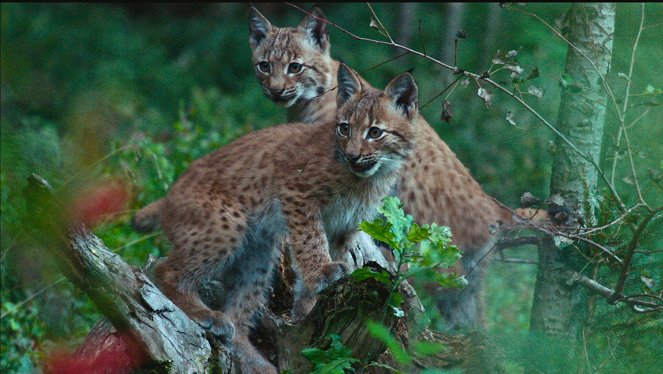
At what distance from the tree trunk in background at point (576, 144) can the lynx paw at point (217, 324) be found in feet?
5.11

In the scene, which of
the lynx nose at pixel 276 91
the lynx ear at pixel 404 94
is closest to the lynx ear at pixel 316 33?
the lynx nose at pixel 276 91

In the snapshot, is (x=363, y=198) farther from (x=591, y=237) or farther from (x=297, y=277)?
(x=591, y=237)

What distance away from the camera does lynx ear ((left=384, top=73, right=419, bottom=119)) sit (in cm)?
478

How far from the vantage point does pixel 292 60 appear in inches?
253

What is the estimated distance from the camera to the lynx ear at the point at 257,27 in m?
6.69

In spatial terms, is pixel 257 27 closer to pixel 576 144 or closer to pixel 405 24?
pixel 576 144

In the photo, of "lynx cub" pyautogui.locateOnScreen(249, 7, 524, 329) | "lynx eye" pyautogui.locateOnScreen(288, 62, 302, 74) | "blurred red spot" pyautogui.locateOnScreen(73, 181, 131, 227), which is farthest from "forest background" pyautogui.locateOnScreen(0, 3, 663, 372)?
"lynx eye" pyautogui.locateOnScreen(288, 62, 302, 74)

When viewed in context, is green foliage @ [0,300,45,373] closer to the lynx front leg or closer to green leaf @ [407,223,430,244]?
the lynx front leg

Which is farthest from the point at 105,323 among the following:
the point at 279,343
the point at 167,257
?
the point at 279,343

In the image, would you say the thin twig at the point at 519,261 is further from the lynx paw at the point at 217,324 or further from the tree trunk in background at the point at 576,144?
the lynx paw at the point at 217,324

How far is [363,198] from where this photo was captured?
4.83 metres

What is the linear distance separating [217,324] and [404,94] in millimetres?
1629

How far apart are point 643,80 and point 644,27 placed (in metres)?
0.31

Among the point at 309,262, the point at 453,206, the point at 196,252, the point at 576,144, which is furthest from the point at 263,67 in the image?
the point at 576,144
